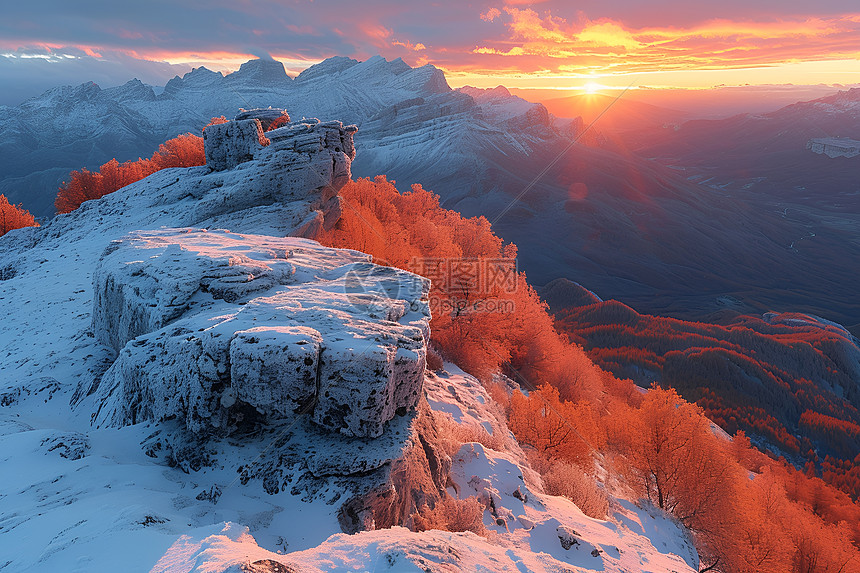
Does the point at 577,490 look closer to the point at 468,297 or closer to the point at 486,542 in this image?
the point at 486,542

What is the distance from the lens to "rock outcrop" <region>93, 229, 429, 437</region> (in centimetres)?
784

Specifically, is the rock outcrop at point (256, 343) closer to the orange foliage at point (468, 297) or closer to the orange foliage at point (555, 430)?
the orange foliage at point (555, 430)

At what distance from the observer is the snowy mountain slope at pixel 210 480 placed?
A: 5.14m

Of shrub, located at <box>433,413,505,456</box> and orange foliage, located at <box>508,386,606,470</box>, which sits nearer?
shrub, located at <box>433,413,505,456</box>

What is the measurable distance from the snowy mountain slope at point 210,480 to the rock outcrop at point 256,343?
179mm

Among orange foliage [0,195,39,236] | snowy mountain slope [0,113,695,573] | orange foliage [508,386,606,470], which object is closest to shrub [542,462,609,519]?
snowy mountain slope [0,113,695,573]

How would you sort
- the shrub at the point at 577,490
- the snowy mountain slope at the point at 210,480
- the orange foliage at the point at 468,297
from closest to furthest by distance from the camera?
the snowy mountain slope at the point at 210,480, the shrub at the point at 577,490, the orange foliage at the point at 468,297

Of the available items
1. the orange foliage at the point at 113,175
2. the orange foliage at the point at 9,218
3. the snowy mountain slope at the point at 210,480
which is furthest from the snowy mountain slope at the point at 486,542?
the orange foliage at the point at 9,218

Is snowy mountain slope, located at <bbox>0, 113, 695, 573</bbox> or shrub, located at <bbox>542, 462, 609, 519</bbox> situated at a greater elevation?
snowy mountain slope, located at <bbox>0, 113, 695, 573</bbox>

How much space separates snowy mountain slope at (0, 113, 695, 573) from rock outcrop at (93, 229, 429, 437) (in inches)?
7.1

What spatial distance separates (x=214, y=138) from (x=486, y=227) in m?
23.5

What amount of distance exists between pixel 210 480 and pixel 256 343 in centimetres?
280

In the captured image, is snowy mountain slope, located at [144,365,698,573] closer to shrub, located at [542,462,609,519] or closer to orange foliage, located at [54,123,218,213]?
shrub, located at [542,462,609,519]

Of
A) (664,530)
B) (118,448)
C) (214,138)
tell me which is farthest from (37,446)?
(214,138)
